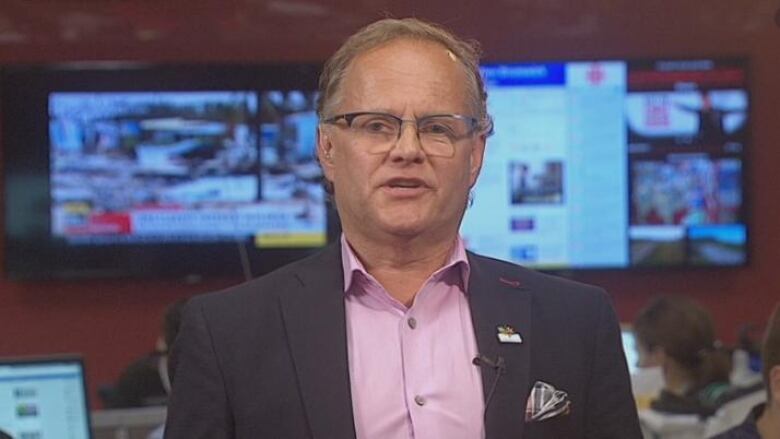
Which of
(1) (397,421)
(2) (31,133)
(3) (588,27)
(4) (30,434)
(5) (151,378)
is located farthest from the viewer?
(3) (588,27)

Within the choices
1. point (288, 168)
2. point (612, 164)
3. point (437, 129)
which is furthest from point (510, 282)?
point (612, 164)

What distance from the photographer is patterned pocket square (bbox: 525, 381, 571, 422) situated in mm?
1518

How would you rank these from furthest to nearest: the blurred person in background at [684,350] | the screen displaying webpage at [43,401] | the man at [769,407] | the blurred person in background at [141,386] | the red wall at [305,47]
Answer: the red wall at [305,47], the blurred person in background at [141,386], the blurred person in background at [684,350], the screen displaying webpage at [43,401], the man at [769,407]

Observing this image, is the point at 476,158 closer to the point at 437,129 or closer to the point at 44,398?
the point at 437,129

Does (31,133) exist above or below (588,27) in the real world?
below

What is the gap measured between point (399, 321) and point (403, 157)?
0.21 meters

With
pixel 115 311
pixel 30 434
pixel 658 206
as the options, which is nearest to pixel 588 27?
pixel 658 206

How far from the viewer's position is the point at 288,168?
Result: 544 cm

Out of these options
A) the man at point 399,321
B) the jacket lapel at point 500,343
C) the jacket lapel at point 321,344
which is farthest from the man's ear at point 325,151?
the jacket lapel at point 500,343

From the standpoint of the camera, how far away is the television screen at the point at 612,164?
5520mm

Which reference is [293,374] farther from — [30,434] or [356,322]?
[30,434]

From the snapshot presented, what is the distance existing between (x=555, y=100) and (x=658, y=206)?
0.66m

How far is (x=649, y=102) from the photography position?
5.55 meters

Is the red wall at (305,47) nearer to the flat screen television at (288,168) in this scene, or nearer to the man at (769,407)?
the flat screen television at (288,168)
